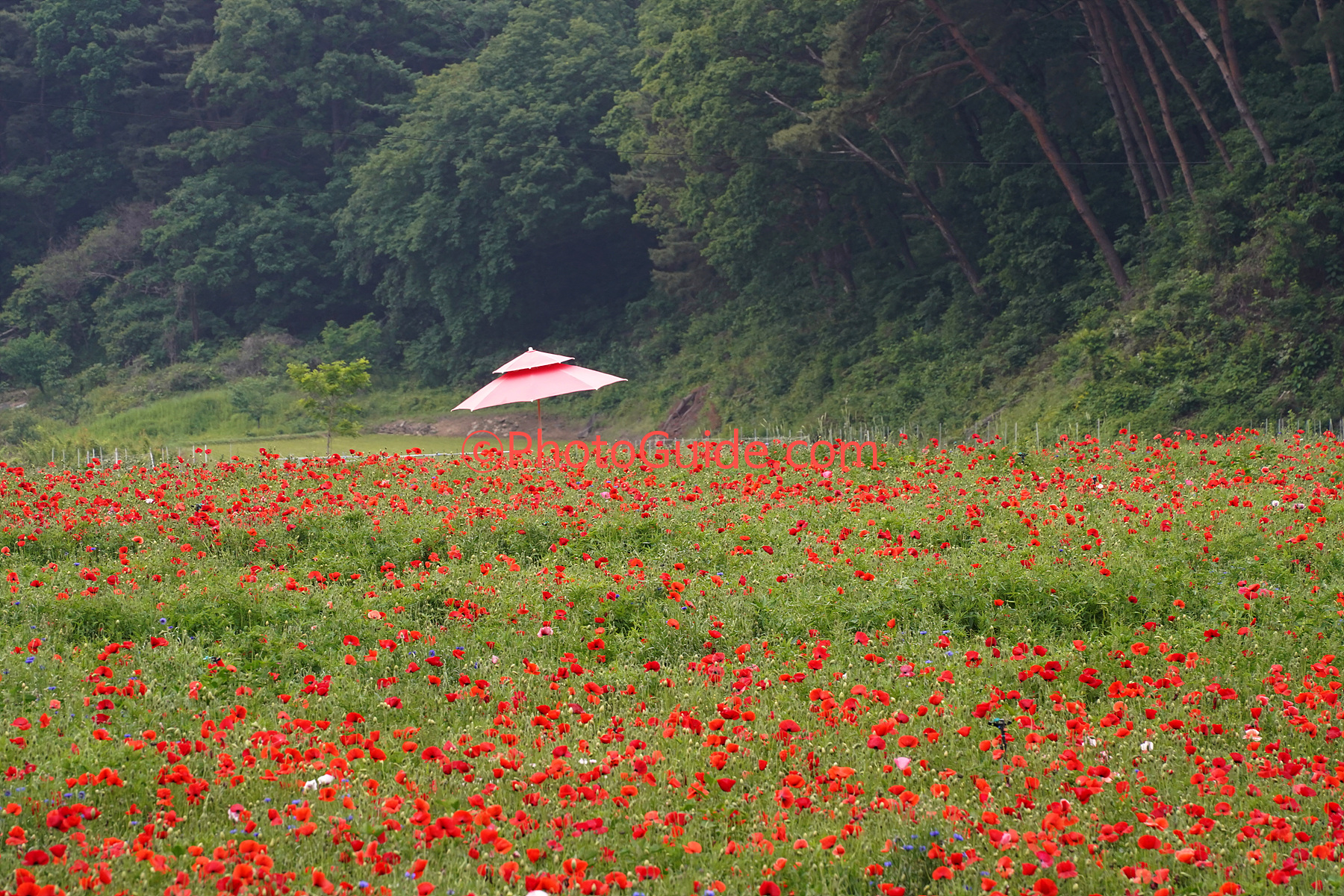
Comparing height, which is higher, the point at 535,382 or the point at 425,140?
the point at 425,140

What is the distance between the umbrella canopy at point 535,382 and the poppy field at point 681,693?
4431 mm

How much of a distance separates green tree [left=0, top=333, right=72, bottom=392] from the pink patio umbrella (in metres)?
32.8

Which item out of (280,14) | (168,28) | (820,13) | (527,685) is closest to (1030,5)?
(820,13)

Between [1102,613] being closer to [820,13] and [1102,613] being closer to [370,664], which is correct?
[370,664]

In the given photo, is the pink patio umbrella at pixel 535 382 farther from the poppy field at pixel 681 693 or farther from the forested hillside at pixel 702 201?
the forested hillside at pixel 702 201

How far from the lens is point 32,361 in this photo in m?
41.6

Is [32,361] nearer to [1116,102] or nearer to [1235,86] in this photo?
[1116,102]

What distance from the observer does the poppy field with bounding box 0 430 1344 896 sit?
153 inches

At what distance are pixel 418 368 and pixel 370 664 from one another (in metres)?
38.4

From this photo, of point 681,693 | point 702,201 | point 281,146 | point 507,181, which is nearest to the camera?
point 681,693

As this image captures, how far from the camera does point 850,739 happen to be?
4.95m

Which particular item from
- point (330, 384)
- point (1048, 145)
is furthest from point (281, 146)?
point (1048, 145)

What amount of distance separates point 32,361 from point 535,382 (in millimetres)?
33829

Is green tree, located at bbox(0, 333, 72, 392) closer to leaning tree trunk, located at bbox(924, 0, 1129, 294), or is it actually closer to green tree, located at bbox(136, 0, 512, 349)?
green tree, located at bbox(136, 0, 512, 349)
